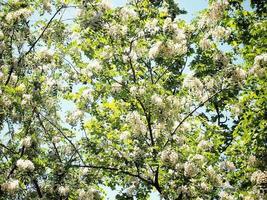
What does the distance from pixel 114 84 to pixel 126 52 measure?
4.57ft

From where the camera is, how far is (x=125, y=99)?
14266 mm

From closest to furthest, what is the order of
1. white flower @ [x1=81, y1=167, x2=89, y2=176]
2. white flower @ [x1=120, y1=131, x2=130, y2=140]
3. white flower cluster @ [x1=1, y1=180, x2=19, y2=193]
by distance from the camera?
white flower cluster @ [x1=1, y1=180, x2=19, y2=193] < white flower @ [x1=120, y1=131, x2=130, y2=140] < white flower @ [x1=81, y1=167, x2=89, y2=176]

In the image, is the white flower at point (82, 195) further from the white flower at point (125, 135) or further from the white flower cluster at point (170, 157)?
the white flower cluster at point (170, 157)

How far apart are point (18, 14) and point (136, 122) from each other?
6.29 m

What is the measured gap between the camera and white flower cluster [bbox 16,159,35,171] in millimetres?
13078

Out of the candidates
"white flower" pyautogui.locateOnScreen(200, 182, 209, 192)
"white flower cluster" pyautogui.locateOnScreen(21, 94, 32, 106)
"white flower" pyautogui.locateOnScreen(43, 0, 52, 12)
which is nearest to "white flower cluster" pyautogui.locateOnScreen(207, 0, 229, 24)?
"white flower" pyautogui.locateOnScreen(200, 182, 209, 192)

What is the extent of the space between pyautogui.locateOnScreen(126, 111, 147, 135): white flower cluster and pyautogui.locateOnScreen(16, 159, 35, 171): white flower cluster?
3658mm

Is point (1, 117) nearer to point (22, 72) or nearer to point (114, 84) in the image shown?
point (22, 72)

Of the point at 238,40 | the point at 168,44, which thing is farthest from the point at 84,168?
the point at 238,40

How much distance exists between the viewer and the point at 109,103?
47.4 ft

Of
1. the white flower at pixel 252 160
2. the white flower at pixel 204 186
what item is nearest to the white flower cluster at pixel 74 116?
the white flower at pixel 204 186

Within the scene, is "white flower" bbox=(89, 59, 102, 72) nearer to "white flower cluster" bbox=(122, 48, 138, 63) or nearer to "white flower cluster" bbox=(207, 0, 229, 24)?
"white flower cluster" bbox=(122, 48, 138, 63)

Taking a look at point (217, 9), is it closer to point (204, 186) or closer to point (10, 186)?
point (204, 186)

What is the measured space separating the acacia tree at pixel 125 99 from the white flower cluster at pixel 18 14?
5cm
